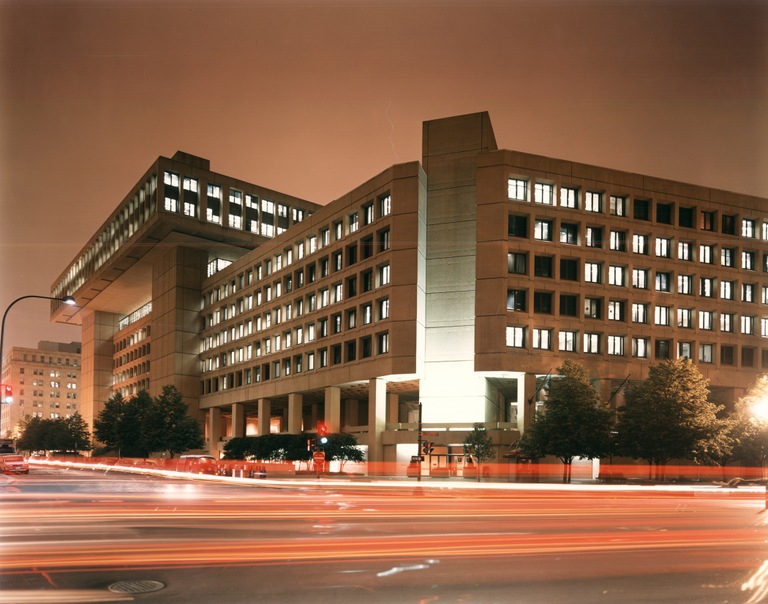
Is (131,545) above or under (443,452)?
above

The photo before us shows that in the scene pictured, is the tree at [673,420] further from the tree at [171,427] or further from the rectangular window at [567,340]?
the tree at [171,427]

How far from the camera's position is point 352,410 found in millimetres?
89062

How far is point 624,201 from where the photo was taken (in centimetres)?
6744

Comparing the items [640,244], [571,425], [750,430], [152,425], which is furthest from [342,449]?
[750,430]

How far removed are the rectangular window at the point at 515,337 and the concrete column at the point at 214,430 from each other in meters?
46.7

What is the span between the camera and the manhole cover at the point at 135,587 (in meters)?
10.3

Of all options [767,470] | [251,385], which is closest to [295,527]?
[767,470]

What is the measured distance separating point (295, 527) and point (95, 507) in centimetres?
839

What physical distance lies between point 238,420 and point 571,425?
48.9 metres

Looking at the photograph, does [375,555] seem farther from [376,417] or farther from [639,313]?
[639,313]

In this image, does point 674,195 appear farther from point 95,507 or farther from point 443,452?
point 95,507

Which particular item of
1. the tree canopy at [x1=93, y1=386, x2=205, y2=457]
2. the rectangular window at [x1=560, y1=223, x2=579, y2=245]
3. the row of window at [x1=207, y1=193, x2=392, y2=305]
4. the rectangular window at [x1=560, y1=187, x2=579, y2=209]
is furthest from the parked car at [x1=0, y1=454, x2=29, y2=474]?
the rectangular window at [x1=560, y1=187, x2=579, y2=209]

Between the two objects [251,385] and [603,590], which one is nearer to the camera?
[603,590]

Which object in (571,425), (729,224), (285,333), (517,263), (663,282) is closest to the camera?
(571,425)
